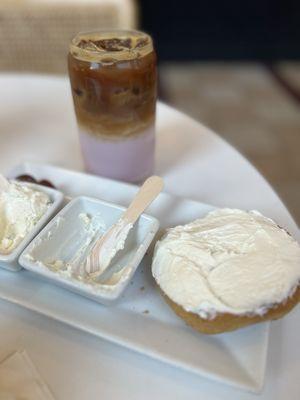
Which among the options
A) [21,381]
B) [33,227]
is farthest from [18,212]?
[21,381]

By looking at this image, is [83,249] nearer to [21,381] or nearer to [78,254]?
[78,254]

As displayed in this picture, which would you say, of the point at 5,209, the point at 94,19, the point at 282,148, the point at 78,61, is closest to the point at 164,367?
the point at 5,209

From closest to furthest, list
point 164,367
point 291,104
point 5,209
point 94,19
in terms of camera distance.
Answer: point 164,367, point 5,209, point 94,19, point 291,104

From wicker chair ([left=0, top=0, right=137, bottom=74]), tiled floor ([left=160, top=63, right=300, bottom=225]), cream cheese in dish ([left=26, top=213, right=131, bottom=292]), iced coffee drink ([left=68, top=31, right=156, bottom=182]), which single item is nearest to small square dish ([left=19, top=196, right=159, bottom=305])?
cream cheese in dish ([left=26, top=213, right=131, bottom=292])

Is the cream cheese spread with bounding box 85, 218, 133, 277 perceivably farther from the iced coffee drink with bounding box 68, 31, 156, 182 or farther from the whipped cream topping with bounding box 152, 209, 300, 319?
the iced coffee drink with bounding box 68, 31, 156, 182

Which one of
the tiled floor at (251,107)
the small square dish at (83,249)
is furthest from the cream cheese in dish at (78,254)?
the tiled floor at (251,107)

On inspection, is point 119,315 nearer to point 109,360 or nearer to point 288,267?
point 109,360

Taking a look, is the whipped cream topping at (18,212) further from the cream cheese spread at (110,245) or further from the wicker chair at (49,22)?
the wicker chair at (49,22)
